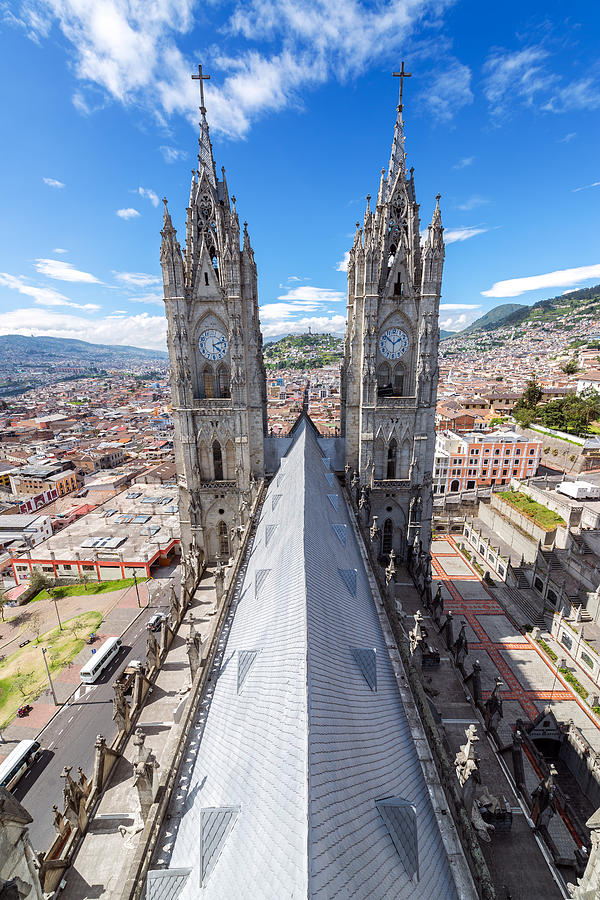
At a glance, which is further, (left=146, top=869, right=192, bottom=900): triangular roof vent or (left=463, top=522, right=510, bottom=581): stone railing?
(left=463, top=522, right=510, bottom=581): stone railing

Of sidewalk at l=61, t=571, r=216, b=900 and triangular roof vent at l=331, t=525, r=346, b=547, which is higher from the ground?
triangular roof vent at l=331, t=525, r=346, b=547

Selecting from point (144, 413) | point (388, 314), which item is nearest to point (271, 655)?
point (388, 314)

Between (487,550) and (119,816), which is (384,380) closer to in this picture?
(119,816)

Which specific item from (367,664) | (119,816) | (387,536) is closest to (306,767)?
(367,664)

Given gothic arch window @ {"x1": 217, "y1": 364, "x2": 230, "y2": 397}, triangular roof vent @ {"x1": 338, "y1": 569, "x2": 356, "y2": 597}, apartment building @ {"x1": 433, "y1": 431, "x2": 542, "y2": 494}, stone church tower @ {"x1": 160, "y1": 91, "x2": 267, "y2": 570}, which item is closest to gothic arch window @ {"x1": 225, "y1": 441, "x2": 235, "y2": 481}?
stone church tower @ {"x1": 160, "y1": 91, "x2": 267, "y2": 570}

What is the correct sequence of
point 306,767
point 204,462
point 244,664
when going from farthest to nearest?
1. point 204,462
2. point 244,664
3. point 306,767

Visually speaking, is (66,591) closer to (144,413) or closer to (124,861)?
(124,861)

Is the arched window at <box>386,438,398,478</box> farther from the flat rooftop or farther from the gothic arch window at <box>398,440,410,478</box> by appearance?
the flat rooftop

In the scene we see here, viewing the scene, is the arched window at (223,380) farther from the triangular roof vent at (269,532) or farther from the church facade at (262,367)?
the triangular roof vent at (269,532)
